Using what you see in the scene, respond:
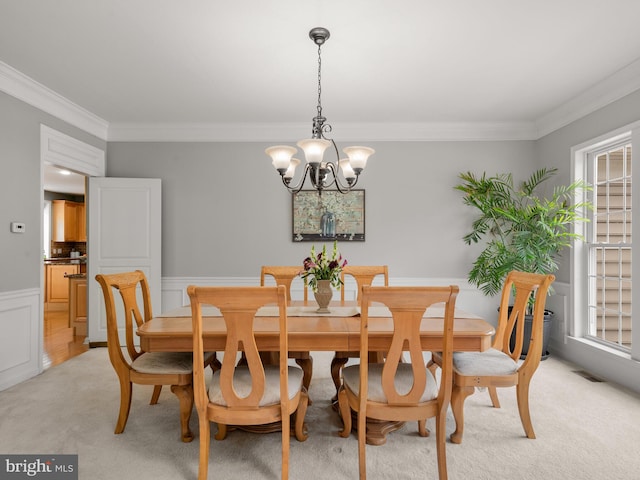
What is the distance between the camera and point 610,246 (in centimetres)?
353

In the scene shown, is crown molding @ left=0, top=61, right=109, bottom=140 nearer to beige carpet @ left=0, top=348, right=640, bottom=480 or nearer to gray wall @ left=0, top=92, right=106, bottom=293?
gray wall @ left=0, top=92, right=106, bottom=293

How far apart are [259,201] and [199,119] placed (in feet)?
3.77

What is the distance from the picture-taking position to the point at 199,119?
4336 millimetres

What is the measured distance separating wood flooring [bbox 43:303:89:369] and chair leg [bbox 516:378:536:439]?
13.2 feet

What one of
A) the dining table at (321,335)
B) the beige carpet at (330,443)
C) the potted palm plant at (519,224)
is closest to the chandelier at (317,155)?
the dining table at (321,335)

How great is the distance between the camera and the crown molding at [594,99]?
3.06m

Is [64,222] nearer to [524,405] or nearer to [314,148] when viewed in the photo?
[314,148]

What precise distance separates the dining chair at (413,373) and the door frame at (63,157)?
126 inches

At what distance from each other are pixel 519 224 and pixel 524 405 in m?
2.13

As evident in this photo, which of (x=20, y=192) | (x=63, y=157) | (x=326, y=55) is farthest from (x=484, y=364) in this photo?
(x=63, y=157)

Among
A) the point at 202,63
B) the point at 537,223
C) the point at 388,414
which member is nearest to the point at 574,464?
the point at 388,414

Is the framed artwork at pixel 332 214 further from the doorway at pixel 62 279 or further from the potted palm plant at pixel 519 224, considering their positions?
the doorway at pixel 62 279

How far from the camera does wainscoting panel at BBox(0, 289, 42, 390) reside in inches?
122

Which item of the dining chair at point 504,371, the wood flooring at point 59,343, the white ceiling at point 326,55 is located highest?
the white ceiling at point 326,55
